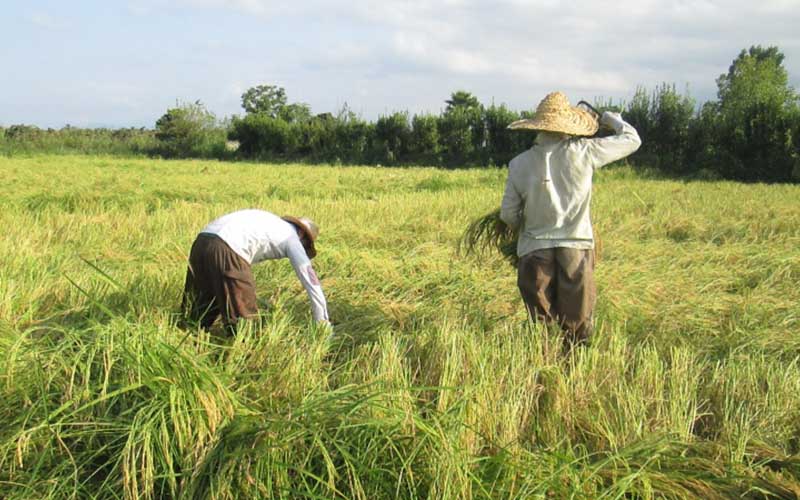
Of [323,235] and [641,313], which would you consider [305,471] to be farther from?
[323,235]

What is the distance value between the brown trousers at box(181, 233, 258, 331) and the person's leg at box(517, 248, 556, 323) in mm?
1448

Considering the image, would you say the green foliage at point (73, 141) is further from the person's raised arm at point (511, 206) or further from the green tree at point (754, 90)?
the person's raised arm at point (511, 206)

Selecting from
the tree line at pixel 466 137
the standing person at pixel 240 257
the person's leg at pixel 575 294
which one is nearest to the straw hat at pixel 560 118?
the person's leg at pixel 575 294

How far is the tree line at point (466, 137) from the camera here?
761 inches

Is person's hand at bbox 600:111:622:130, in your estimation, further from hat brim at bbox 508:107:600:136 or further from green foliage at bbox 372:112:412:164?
green foliage at bbox 372:112:412:164

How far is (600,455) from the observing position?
2238 mm

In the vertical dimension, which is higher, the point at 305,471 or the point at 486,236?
the point at 486,236

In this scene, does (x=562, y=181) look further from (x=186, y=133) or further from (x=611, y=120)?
(x=186, y=133)

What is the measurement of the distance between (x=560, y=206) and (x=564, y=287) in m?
0.43

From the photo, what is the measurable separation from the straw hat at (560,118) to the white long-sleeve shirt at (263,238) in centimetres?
131

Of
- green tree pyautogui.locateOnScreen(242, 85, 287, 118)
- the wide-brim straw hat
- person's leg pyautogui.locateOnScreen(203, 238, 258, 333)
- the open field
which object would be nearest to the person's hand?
the open field

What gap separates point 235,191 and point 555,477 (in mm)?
10173

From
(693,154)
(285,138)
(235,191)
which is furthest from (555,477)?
(285,138)

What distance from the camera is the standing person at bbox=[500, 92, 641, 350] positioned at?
124 inches
